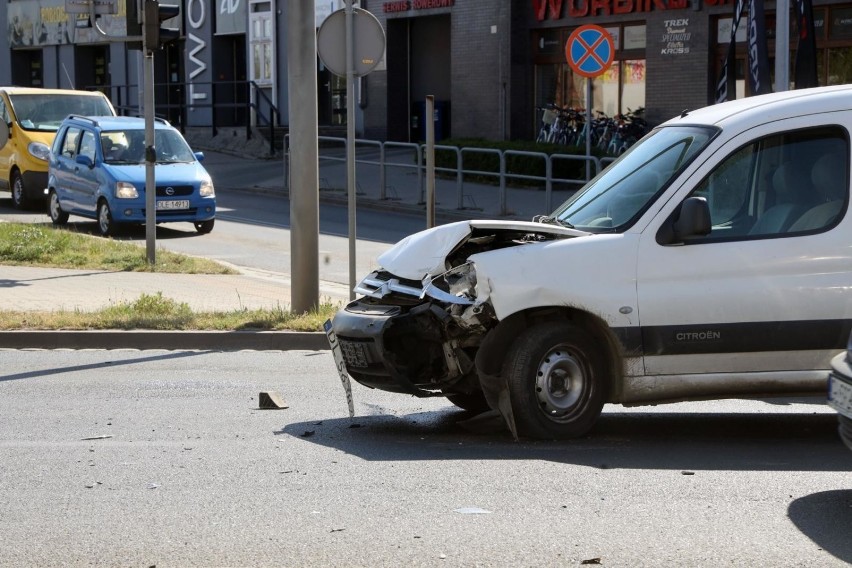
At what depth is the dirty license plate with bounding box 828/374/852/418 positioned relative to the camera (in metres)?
5.75

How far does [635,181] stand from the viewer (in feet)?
24.8

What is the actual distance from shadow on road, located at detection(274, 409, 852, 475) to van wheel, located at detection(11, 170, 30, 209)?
1818 centimetres

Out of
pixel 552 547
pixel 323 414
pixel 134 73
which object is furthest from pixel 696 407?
pixel 134 73

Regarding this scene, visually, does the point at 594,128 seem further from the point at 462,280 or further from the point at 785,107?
the point at 462,280

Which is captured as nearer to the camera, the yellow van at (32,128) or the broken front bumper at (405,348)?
the broken front bumper at (405,348)

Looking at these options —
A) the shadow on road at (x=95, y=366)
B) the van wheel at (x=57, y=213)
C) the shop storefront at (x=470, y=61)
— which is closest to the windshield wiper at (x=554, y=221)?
the shadow on road at (x=95, y=366)

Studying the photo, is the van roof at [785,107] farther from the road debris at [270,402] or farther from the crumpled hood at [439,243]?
the road debris at [270,402]

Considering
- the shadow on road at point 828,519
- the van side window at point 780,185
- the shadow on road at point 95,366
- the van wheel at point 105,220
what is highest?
the van side window at point 780,185

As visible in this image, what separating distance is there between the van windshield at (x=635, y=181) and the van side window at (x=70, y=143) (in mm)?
15337

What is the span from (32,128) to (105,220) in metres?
5.46

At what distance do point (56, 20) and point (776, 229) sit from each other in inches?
1773

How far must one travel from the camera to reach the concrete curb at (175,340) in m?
11.1

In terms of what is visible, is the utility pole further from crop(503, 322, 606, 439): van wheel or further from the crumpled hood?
crop(503, 322, 606, 439): van wheel

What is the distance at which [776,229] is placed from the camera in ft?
24.0
